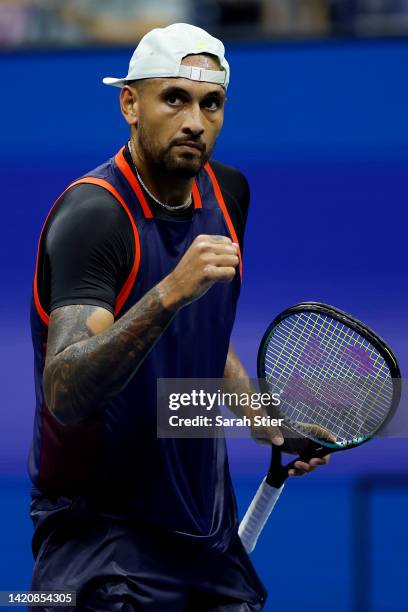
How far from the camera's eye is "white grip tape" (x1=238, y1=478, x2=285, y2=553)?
9.55 feet

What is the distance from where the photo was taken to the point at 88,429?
250 centimetres

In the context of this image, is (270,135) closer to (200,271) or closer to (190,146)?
(190,146)

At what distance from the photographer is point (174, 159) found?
248cm

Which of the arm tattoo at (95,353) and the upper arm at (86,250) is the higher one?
the upper arm at (86,250)

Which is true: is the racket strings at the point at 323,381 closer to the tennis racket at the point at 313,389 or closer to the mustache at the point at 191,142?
Result: the tennis racket at the point at 313,389

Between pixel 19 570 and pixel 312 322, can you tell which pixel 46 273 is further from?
pixel 19 570

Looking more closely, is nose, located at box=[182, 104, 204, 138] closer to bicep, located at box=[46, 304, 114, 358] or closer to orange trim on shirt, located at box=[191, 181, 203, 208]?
orange trim on shirt, located at box=[191, 181, 203, 208]

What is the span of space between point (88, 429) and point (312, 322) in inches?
26.6

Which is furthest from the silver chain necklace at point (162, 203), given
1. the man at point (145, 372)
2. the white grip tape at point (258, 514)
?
the white grip tape at point (258, 514)

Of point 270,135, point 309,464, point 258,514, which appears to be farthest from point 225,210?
point 270,135

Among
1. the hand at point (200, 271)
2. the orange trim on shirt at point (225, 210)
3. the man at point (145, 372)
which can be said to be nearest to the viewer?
the hand at point (200, 271)

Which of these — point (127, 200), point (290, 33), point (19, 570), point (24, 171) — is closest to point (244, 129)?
point (290, 33)

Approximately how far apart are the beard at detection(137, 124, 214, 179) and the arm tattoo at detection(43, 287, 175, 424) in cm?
33

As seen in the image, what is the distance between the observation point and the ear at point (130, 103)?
2588 millimetres
